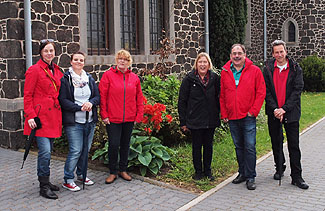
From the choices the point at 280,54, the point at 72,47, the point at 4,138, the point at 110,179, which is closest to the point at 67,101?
the point at 110,179

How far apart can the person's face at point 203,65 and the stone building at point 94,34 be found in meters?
3.89

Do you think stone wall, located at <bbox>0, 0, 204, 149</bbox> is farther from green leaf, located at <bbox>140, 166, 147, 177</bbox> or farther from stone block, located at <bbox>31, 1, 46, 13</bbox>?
green leaf, located at <bbox>140, 166, 147, 177</bbox>

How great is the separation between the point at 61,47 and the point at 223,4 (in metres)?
7.48

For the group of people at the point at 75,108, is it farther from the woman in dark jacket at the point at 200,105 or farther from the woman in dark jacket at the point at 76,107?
the woman in dark jacket at the point at 200,105

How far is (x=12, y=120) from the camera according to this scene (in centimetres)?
795

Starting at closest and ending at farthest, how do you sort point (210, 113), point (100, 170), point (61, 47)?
point (210, 113) < point (100, 170) < point (61, 47)

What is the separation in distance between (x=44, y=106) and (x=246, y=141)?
2845 mm

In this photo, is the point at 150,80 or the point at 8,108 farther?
the point at 150,80

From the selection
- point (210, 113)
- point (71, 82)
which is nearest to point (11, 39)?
point (71, 82)

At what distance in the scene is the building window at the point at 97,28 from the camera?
31.5 feet

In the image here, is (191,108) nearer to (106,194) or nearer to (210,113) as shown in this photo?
(210,113)

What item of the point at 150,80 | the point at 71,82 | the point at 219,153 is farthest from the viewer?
A: the point at 150,80

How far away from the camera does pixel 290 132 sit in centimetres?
583

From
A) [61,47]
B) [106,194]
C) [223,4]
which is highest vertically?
[223,4]
